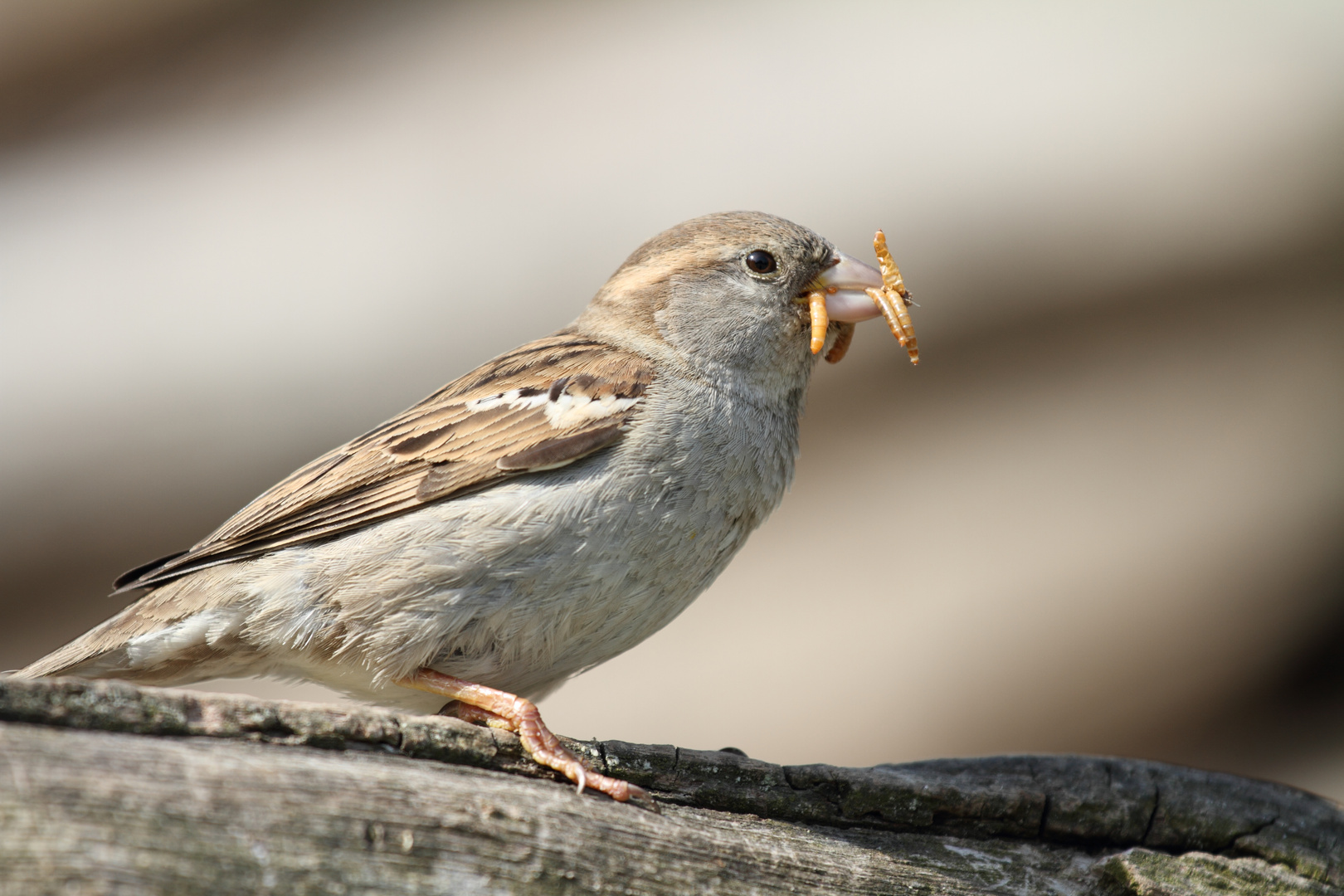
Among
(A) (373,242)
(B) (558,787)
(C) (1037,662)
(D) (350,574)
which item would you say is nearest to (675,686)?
(C) (1037,662)

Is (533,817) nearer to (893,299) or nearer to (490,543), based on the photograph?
(490,543)

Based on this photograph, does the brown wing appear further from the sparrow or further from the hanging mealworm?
the hanging mealworm

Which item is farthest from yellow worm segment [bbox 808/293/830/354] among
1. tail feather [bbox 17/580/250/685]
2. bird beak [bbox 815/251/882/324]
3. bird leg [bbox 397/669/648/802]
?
tail feather [bbox 17/580/250/685]

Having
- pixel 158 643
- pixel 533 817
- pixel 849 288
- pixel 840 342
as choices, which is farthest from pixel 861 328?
pixel 533 817

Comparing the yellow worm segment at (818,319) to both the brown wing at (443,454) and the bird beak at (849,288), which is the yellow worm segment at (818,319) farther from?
the brown wing at (443,454)

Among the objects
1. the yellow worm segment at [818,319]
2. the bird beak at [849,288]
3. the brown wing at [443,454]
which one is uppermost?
the bird beak at [849,288]

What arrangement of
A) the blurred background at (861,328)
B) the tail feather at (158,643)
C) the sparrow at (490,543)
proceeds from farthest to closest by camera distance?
the blurred background at (861,328) < the tail feather at (158,643) < the sparrow at (490,543)

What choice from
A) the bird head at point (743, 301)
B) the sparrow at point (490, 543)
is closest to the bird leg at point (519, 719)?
the sparrow at point (490, 543)
